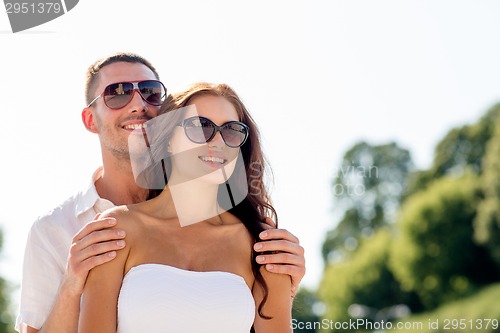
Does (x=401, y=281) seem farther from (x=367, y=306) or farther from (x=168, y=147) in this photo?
(x=168, y=147)

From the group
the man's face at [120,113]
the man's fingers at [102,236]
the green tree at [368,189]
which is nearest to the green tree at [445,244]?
the green tree at [368,189]

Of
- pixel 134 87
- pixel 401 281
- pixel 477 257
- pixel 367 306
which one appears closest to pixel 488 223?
pixel 477 257

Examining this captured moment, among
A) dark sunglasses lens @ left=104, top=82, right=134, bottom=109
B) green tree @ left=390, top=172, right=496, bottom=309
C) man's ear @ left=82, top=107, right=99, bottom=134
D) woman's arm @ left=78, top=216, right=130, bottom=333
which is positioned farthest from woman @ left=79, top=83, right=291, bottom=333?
green tree @ left=390, top=172, right=496, bottom=309

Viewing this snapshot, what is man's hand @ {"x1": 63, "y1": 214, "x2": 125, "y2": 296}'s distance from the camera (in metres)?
3.59

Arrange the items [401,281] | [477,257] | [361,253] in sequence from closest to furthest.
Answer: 1. [477,257]
2. [401,281]
3. [361,253]

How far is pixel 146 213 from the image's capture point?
3.82 meters

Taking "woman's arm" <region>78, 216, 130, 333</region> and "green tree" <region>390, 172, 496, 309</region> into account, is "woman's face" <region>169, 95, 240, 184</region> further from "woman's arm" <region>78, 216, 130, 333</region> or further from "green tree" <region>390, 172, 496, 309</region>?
"green tree" <region>390, 172, 496, 309</region>

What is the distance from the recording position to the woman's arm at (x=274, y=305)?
3795 mm

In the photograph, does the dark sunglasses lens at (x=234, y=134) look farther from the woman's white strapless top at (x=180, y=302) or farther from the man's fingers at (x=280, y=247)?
the woman's white strapless top at (x=180, y=302)

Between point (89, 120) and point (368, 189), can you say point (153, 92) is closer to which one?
point (89, 120)

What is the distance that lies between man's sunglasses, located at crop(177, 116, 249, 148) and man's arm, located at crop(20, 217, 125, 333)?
49 centimetres

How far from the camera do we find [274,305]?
380 centimetres

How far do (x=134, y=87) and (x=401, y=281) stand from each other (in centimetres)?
4087

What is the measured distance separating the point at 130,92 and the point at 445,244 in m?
36.9
